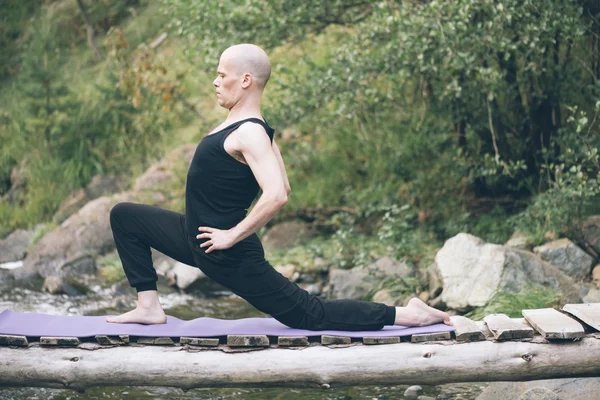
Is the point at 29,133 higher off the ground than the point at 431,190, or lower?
higher

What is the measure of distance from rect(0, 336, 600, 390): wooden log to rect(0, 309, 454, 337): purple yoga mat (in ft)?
0.35

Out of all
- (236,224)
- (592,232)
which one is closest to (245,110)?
(236,224)

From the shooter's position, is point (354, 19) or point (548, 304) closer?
point (548, 304)

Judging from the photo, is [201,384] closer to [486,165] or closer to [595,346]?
[595,346]

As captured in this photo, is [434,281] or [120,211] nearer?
[120,211]

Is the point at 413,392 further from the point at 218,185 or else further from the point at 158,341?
the point at 218,185

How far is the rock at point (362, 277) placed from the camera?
26.2 ft

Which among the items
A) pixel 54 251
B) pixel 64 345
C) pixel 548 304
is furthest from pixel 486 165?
pixel 54 251

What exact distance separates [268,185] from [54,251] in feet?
23.7

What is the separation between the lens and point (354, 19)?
29.5ft

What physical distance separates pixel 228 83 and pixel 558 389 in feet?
8.84

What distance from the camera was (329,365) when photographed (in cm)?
436

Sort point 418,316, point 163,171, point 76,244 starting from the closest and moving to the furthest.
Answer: point 418,316 < point 76,244 < point 163,171

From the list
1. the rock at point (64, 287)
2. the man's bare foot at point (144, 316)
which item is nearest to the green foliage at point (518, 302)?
the man's bare foot at point (144, 316)
